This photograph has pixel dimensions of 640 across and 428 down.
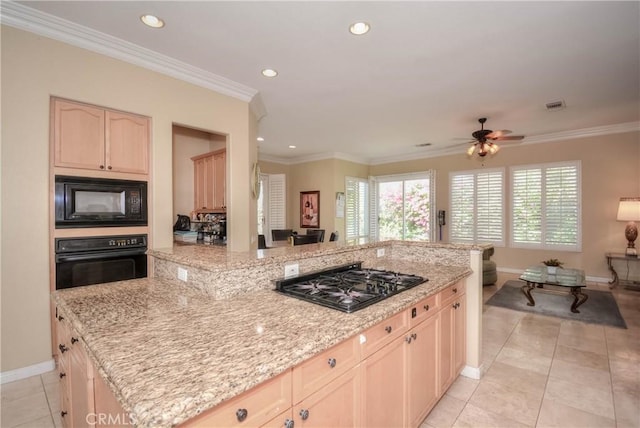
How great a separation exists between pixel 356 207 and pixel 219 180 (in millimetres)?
4538

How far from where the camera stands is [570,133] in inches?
218

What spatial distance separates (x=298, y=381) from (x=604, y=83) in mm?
4696

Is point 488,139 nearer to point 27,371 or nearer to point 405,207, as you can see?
point 405,207

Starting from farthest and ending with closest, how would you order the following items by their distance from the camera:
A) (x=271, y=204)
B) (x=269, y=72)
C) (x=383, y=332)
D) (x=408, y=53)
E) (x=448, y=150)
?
(x=271, y=204) < (x=448, y=150) < (x=269, y=72) < (x=408, y=53) < (x=383, y=332)

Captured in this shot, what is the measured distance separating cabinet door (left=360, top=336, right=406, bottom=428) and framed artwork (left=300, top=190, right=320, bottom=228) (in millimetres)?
5969

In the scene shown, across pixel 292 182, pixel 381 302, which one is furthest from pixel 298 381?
pixel 292 182

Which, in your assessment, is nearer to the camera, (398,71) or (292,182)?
(398,71)

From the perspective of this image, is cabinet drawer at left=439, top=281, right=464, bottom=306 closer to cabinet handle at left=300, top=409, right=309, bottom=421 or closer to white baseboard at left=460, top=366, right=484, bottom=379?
white baseboard at left=460, top=366, right=484, bottom=379

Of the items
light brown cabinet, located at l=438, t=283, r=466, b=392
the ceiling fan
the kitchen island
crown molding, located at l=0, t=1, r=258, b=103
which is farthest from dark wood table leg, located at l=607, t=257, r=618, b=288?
crown molding, located at l=0, t=1, r=258, b=103

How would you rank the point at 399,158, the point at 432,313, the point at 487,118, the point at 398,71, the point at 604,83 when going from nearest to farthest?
the point at 432,313
the point at 398,71
the point at 604,83
the point at 487,118
the point at 399,158

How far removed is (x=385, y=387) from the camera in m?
1.45

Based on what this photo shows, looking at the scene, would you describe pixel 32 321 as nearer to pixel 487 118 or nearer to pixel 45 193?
pixel 45 193

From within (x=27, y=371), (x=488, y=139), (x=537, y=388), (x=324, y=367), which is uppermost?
(x=488, y=139)

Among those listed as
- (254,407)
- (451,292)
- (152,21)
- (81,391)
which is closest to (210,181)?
(152,21)
